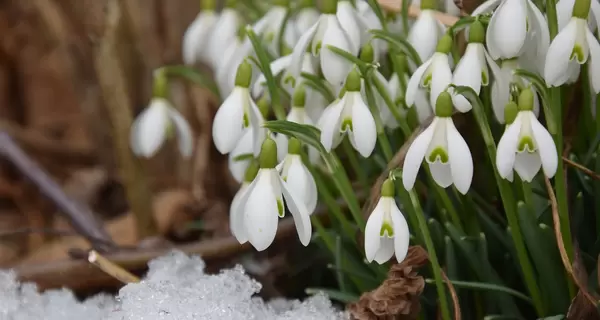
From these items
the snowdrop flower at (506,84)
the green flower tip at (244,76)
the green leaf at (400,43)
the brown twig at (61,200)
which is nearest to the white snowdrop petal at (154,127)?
the brown twig at (61,200)

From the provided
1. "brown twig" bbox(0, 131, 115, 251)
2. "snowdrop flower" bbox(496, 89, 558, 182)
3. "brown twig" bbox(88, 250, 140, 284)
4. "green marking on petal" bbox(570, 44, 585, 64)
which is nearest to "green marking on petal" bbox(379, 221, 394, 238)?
"snowdrop flower" bbox(496, 89, 558, 182)

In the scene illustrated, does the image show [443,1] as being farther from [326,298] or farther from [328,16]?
[326,298]

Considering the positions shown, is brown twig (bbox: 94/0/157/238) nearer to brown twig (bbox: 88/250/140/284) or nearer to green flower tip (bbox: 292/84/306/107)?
brown twig (bbox: 88/250/140/284)

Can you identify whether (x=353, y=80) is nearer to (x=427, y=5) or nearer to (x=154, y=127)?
(x=427, y=5)

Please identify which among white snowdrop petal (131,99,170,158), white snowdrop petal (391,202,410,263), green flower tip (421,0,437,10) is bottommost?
white snowdrop petal (391,202,410,263)

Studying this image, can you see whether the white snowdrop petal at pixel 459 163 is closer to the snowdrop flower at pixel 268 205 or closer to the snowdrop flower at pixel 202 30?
the snowdrop flower at pixel 268 205

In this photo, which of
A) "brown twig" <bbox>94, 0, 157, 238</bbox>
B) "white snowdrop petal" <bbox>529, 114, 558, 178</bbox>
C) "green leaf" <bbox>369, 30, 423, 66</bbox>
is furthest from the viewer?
"brown twig" <bbox>94, 0, 157, 238</bbox>

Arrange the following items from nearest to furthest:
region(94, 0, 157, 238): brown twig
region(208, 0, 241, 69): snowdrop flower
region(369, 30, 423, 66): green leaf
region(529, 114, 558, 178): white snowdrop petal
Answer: region(529, 114, 558, 178): white snowdrop petal
region(369, 30, 423, 66): green leaf
region(208, 0, 241, 69): snowdrop flower
region(94, 0, 157, 238): brown twig
